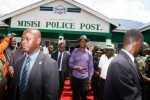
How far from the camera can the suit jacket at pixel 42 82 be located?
24.6ft

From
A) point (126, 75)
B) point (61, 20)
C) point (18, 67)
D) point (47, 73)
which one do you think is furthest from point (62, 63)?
point (61, 20)

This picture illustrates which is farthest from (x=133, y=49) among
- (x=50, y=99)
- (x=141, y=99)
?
(x=50, y=99)

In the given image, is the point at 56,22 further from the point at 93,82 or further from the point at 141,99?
the point at 141,99

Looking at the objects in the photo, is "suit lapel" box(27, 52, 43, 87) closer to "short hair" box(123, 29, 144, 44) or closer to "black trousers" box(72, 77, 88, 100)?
"short hair" box(123, 29, 144, 44)

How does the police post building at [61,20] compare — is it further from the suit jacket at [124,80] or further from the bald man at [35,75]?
the suit jacket at [124,80]

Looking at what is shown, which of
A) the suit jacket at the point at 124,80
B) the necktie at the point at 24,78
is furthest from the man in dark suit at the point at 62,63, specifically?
the suit jacket at the point at 124,80

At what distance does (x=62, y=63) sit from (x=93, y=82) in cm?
315

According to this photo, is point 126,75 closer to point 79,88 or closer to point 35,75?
point 35,75

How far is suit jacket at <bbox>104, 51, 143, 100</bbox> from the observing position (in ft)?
21.7

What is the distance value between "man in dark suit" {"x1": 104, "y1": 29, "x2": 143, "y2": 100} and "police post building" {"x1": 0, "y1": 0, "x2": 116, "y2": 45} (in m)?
26.8

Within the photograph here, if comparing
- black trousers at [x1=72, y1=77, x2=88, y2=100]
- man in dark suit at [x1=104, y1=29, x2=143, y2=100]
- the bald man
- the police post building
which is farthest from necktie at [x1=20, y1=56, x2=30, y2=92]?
the police post building

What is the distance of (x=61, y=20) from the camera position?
3431 centimetres

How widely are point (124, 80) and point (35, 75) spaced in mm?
1453

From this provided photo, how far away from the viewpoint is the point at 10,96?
7836mm
